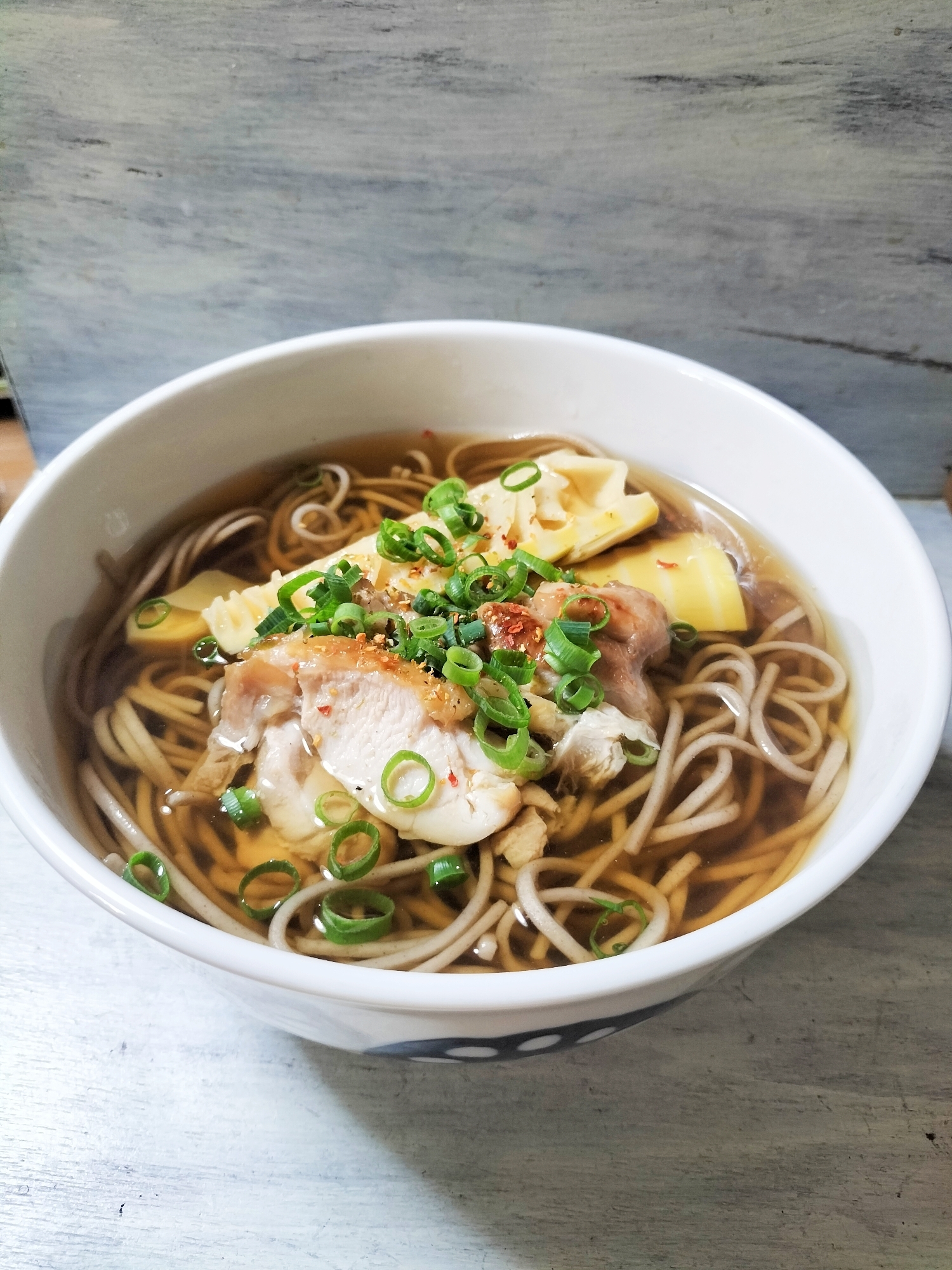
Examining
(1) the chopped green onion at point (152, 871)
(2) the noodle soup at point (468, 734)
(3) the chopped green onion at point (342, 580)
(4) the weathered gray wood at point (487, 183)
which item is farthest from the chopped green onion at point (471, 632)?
(4) the weathered gray wood at point (487, 183)

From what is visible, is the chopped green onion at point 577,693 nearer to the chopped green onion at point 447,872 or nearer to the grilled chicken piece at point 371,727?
the grilled chicken piece at point 371,727

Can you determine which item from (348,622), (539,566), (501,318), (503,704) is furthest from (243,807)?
(501,318)

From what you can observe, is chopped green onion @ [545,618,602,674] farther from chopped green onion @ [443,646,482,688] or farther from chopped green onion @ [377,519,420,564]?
chopped green onion @ [377,519,420,564]

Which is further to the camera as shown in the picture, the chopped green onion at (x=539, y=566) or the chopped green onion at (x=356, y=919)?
the chopped green onion at (x=539, y=566)

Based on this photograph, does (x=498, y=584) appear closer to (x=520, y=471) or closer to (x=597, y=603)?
(x=597, y=603)

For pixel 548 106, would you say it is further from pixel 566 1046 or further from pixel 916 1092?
pixel 916 1092

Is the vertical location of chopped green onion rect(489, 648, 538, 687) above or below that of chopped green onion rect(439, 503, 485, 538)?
below

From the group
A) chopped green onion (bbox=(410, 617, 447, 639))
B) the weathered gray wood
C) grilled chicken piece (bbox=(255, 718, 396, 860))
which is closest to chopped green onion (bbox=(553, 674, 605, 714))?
chopped green onion (bbox=(410, 617, 447, 639))
